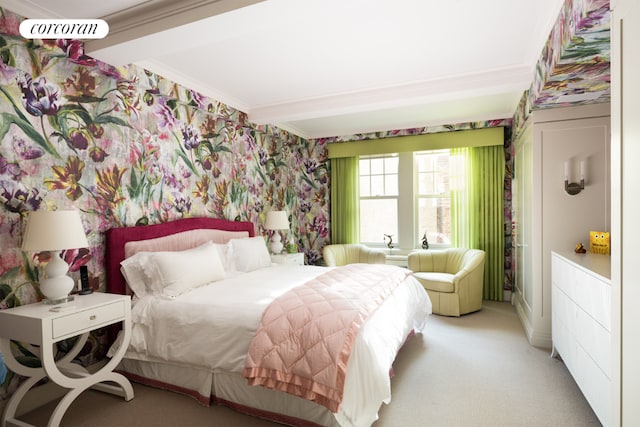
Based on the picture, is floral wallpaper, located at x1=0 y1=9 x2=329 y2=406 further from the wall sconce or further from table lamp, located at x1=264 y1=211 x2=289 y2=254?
the wall sconce

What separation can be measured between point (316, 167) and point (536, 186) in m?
3.44

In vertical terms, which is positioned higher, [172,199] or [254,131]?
[254,131]

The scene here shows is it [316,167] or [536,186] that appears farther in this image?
[316,167]

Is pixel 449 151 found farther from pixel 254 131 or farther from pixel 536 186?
pixel 254 131

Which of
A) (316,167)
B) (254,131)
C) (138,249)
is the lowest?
(138,249)

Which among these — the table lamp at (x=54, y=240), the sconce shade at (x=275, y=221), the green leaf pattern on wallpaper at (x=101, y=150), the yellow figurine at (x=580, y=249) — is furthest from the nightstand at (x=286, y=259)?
the yellow figurine at (x=580, y=249)

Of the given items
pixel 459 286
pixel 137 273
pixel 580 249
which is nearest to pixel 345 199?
pixel 459 286

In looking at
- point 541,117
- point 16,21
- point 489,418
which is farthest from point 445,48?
point 16,21

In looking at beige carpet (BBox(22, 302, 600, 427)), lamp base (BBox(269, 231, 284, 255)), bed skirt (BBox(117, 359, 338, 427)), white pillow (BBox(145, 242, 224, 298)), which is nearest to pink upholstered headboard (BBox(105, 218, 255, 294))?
white pillow (BBox(145, 242, 224, 298))

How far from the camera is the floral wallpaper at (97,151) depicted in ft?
7.22

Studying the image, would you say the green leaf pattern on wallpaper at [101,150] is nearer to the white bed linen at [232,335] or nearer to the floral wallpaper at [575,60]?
the white bed linen at [232,335]

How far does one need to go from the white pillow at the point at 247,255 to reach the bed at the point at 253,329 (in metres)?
0.40

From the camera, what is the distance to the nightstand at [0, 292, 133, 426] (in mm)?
1923

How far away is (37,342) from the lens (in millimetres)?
1914
